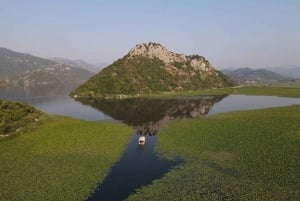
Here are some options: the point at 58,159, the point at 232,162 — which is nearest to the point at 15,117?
the point at 58,159

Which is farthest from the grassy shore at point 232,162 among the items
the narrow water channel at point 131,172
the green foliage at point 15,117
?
the green foliage at point 15,117

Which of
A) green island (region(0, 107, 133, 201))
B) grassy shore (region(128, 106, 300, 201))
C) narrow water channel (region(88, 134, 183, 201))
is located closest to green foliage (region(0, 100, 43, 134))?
green island (region(0, 107, 133, 201))

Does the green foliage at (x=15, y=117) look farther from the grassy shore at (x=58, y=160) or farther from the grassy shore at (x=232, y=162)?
the grassy shore at (x=232, y=162)

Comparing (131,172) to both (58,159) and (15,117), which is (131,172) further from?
(15,117)

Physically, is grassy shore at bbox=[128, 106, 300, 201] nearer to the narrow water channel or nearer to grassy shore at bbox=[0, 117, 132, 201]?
the narrow water channel

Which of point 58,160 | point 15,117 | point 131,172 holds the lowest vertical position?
point 131,172
